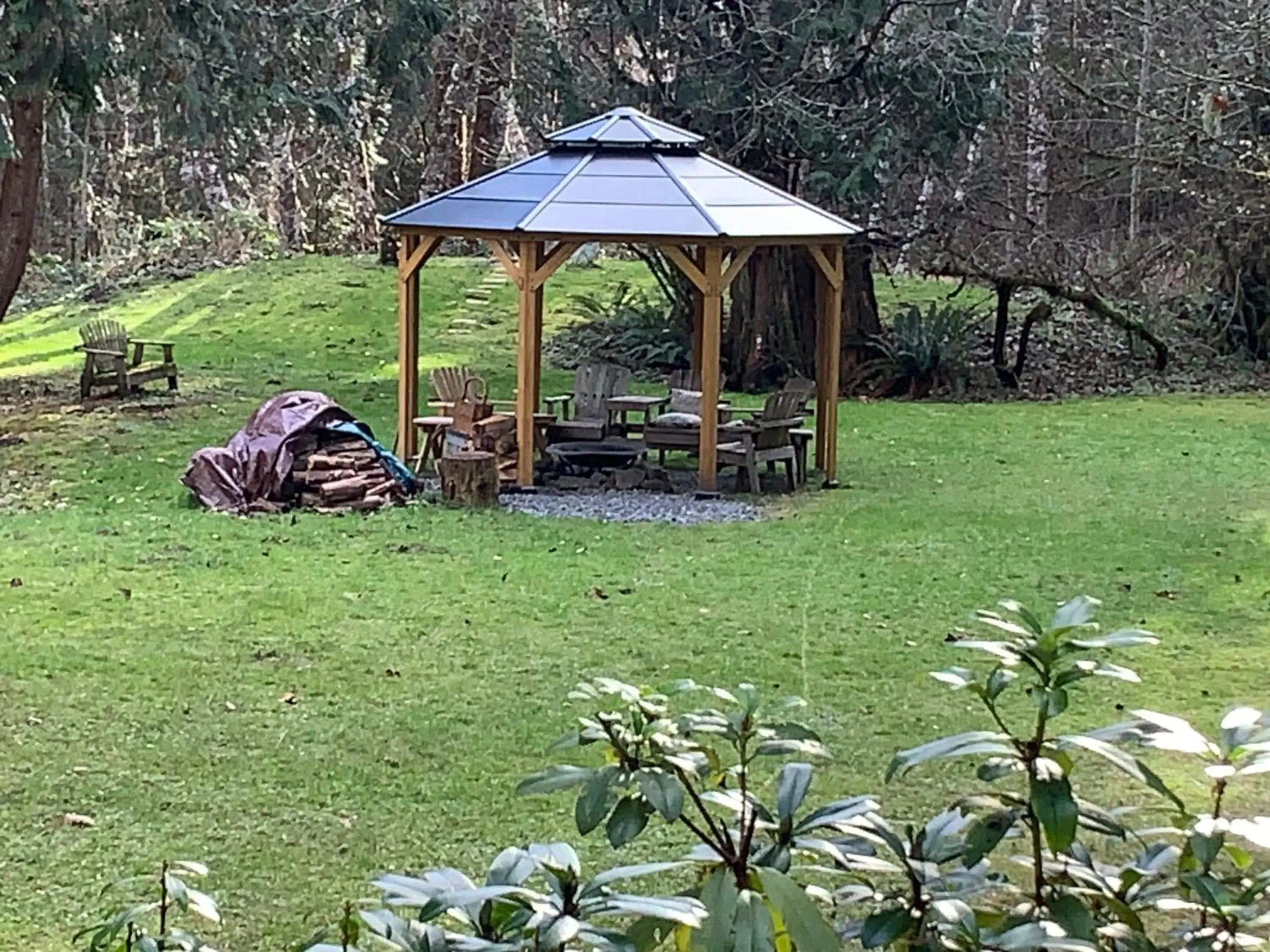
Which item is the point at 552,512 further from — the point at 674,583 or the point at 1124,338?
the point at 1124,338

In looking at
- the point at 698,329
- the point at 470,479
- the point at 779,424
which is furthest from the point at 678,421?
the point at 698,329

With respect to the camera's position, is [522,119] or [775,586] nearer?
[775,586]

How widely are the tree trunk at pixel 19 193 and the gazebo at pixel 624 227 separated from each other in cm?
474

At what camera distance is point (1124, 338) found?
1828 cm

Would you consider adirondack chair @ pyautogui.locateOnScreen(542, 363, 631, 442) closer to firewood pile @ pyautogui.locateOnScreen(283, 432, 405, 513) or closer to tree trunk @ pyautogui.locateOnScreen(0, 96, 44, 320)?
firewood pile @ pyautogui.locateOnScreen(283, 432, 405, 513)

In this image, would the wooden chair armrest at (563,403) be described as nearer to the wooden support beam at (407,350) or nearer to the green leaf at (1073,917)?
the wooden support beam at (407,350)

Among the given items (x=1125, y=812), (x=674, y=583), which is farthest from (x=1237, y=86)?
(x=1125, y=812)

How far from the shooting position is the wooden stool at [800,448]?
448 inches

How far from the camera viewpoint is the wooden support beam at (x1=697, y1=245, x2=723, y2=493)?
1057cm

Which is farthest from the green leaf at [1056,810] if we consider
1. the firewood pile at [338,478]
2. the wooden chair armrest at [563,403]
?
the wooden chair armrest at [563,403]

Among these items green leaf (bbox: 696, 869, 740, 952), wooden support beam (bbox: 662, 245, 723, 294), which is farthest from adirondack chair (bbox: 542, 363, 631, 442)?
green leaf (bbox: 696, 869, 740, 952)

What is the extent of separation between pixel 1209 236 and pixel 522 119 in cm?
750

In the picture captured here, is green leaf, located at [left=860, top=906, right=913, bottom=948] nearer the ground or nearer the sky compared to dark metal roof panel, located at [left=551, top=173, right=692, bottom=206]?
nearer the ground

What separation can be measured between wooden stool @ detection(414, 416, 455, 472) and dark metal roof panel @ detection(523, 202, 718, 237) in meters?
1.53
